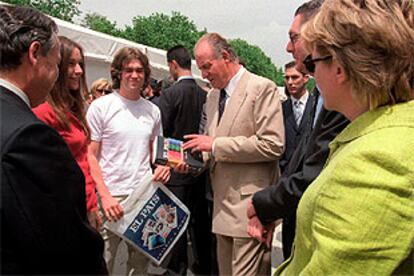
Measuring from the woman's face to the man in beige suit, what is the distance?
77cm

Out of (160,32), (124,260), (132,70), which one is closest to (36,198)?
(132,70)

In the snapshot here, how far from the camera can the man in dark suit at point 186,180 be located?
384 cm

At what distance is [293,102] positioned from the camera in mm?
4789

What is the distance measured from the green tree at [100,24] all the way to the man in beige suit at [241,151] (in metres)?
35.2

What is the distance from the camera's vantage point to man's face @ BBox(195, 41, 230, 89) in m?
2.90

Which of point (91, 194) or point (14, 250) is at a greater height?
point (14, 250)

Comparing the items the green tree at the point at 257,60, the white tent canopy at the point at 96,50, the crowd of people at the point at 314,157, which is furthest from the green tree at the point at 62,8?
the crowd of people at the point at 314,157

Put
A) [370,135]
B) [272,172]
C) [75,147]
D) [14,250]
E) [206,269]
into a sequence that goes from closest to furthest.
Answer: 1. [370,135]
2. [14,250]
3. [75,147]
4. [272,172]
5. [206,269]

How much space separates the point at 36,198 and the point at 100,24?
3824 cm

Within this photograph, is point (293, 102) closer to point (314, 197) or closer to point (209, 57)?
point (209, 57)

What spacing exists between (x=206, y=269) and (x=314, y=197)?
317 cm

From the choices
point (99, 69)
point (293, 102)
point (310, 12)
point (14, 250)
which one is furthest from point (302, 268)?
point (99, 69)

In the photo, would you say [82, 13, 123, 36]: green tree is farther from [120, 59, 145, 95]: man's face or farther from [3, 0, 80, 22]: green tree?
[120, 59, 145, 95]: man's face

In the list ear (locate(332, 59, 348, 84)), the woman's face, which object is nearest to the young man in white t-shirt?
the woman's face
